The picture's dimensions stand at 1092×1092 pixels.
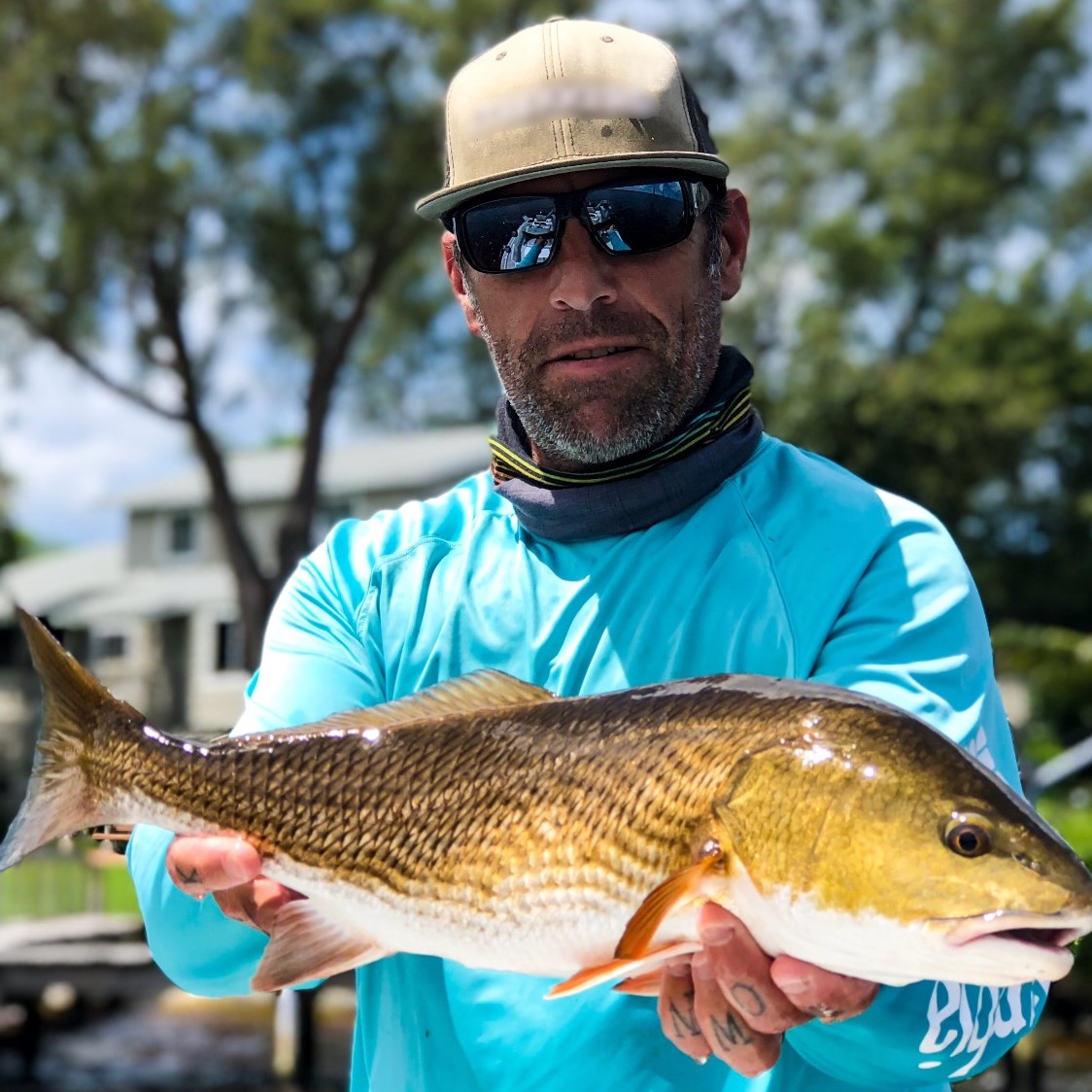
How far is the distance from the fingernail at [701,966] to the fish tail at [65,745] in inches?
39.5

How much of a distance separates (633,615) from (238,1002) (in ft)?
63.3

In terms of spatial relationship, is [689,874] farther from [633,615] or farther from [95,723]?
[95,723]

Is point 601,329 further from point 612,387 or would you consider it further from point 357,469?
point 357,469

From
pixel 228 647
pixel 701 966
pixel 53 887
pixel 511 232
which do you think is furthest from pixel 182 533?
pixel 701 966

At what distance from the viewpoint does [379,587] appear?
8.30 feet

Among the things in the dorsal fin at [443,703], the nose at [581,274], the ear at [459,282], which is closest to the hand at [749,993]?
the dorsal fin at [443,703]

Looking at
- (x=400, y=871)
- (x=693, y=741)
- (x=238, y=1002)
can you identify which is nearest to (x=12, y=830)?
(x=400, y=871)

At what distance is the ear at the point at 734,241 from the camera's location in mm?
2666

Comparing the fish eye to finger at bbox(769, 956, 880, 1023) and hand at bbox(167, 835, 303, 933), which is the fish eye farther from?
hand at bbox(167, 835, 303, 933)

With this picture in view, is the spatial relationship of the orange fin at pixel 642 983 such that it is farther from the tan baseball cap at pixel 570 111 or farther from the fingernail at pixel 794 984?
the tan baseball cap at pixel 570 111

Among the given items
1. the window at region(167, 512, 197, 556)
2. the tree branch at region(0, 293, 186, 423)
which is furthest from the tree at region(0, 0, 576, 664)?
the window at region(167, 512, 197, 556)

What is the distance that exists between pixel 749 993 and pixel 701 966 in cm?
7

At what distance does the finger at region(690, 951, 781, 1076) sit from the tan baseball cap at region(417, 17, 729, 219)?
1.27 metres

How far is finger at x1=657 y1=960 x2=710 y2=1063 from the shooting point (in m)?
1.90
